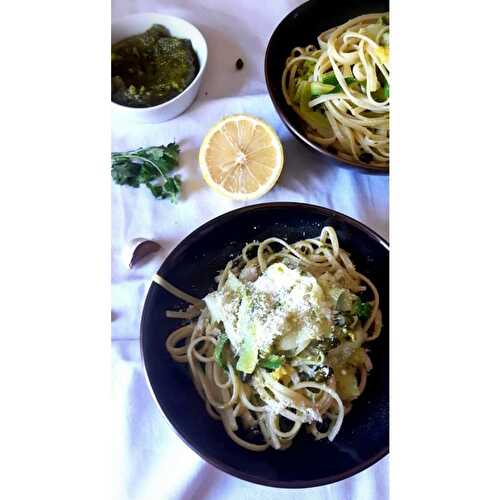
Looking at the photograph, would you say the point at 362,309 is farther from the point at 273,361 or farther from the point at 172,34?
the point at 172,34

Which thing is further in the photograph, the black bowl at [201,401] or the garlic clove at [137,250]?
the garlic clove at [137,250]

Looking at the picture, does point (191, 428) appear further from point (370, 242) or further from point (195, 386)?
point (370, 242)

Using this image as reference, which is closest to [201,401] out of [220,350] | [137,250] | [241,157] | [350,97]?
[220,350]

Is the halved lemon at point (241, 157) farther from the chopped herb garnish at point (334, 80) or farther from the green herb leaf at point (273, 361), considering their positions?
the green herb leaf at point (273, 361)

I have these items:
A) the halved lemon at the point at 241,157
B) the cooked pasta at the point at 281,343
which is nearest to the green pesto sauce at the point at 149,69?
the halved lemon at the point at 241,157

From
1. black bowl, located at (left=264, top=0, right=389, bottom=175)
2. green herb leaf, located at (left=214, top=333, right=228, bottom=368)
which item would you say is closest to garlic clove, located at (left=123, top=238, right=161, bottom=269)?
green herb leaf, located at (left=214, top=333, right=228, bottom=368)

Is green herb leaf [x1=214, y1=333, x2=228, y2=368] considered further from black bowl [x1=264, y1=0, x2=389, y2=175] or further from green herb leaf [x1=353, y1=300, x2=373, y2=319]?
black bowl [x1=264, y1=0, x2=389, y2=175]
